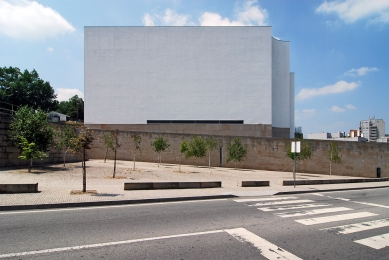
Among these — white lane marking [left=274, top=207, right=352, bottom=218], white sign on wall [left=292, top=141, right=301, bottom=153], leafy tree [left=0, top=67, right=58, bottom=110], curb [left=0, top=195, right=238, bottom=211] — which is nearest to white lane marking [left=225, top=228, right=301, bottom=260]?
white lane marking [left=274, top=207, right=352, bottom=218]

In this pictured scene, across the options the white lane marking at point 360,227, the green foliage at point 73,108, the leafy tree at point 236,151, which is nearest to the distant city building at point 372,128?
the leafy tree at point 236,151

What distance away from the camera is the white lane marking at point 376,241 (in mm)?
5855

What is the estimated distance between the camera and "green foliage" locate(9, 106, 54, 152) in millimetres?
18078

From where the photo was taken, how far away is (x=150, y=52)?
140ft

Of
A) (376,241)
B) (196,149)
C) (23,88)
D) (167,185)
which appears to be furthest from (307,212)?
(23,88)

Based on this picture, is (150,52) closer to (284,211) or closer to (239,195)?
(239,195)

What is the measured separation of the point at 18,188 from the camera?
10.5 metres

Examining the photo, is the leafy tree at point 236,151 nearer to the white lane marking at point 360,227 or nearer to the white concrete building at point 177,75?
the white concrete building at point 177,75

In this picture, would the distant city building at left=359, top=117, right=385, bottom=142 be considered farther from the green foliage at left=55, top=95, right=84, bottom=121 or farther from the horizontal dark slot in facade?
the green foliage at left=55, top=95, right=84, bottom=121

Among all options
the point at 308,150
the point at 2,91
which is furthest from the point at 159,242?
the point at 2,91

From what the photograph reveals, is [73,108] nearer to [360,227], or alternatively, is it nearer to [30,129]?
[30,129]

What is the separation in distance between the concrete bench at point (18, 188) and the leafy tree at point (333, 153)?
2730cm

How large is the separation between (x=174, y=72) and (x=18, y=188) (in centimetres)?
3418

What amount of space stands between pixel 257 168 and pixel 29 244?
2727cm
